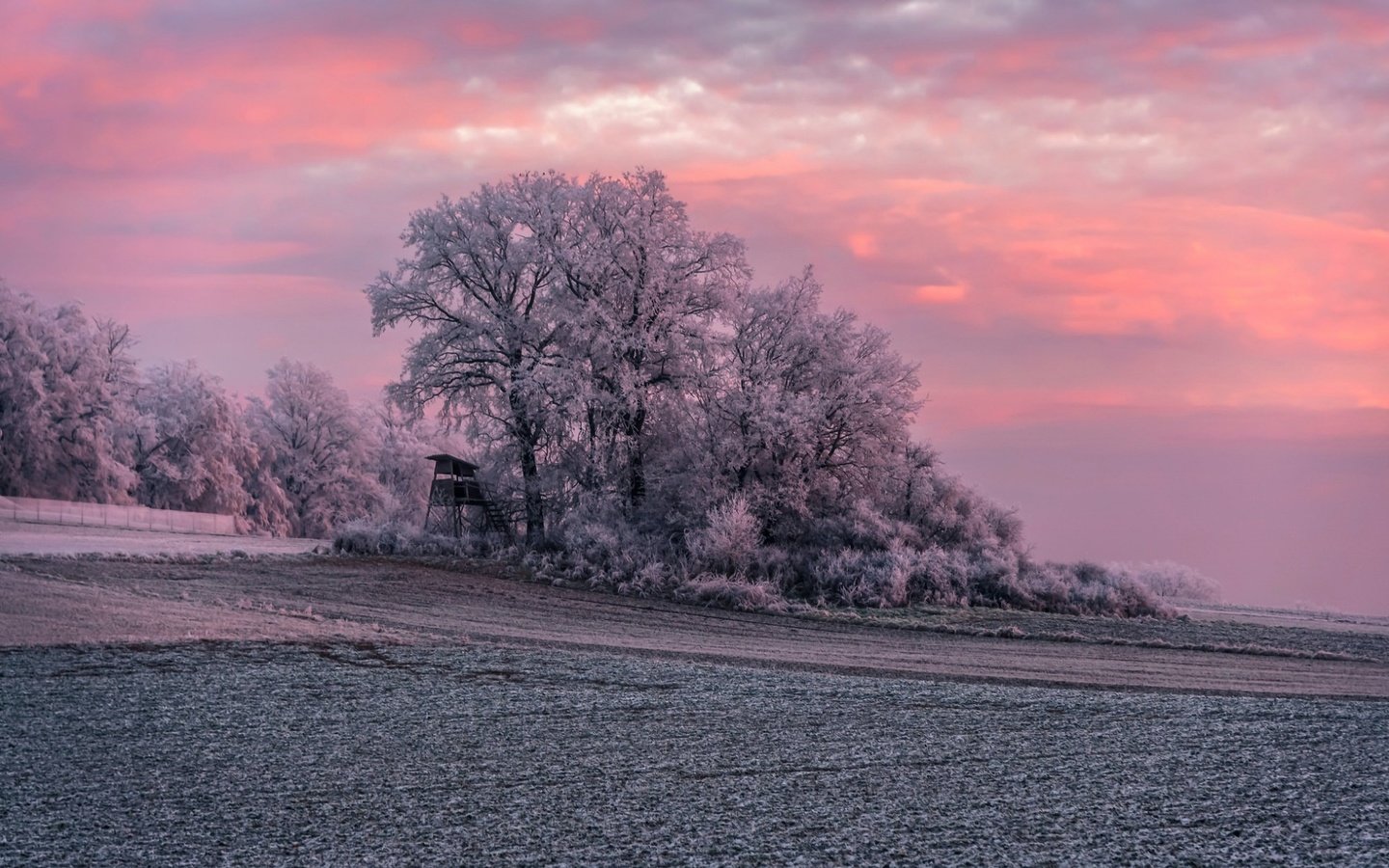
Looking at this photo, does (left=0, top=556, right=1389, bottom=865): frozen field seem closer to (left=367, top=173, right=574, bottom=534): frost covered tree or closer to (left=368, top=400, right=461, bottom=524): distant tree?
(left=367, top=173, right=574, bottom=534): frost covered tree

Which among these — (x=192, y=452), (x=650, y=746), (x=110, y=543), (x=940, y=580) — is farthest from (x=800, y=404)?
(x=192, y=452)

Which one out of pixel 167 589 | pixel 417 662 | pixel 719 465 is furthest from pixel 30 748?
pixel 719 465

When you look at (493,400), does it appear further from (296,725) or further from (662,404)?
(296,725)

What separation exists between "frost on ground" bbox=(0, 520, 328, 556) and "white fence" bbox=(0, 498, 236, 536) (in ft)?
11.9

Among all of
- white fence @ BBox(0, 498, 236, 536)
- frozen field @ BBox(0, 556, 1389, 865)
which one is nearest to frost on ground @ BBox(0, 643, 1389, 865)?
frozen field @ BBox(0, 556, 1389, 865)

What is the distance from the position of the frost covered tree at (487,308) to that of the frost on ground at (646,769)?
19.1 meters

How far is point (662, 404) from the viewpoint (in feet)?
97.2

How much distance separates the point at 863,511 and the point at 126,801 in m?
20.4

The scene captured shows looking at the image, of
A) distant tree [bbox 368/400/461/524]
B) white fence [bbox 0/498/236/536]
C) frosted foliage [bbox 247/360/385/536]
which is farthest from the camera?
distant tree [bbox 368/400/461/524]

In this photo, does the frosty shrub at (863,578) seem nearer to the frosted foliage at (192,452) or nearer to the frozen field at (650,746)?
the frozen field at (650,746)

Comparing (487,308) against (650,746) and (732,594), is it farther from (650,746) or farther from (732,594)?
(650,746)

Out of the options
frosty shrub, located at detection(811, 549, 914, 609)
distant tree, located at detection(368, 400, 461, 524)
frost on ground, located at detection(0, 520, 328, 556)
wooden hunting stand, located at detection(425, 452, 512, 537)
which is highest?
distant tree, located at detection(368, 400, 461, 524)

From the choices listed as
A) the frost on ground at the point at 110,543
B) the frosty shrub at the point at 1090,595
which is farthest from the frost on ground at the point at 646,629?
the frost on ground at the point at 110,543

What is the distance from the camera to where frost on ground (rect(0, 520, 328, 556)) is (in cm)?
2733
